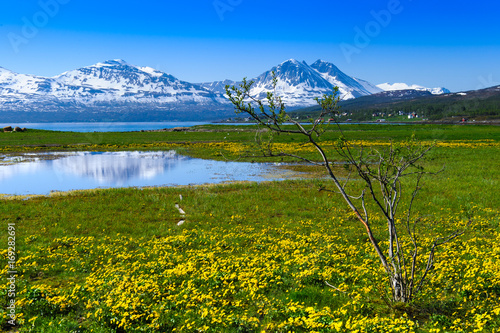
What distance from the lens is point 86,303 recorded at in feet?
37.0

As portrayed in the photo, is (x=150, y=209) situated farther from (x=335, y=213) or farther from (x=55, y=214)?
(x=335, y=213)

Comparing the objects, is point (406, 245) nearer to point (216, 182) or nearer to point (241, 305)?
point (241, 305)

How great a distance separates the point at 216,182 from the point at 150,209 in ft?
46.9

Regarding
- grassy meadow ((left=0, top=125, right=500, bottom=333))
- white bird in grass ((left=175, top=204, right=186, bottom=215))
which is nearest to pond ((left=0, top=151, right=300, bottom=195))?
grassy meadow ((left=0, top=125, right=500, bottom=333))

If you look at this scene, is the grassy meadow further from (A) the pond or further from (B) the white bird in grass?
(A) the pond

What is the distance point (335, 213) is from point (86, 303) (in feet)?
59.2

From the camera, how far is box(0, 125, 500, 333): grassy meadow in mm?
9617

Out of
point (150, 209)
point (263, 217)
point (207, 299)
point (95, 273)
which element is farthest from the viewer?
point (150, 209)

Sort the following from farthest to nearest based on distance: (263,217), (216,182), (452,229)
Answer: (216,182)
(263,217)
(452,229)

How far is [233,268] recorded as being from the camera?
13984 mm

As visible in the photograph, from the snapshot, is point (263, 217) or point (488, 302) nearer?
point (488, 302)

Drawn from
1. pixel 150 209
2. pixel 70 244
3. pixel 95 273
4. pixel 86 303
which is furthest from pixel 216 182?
pixel 86 303

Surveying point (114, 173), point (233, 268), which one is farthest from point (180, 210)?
point (114, 173)

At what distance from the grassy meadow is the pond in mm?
11424
